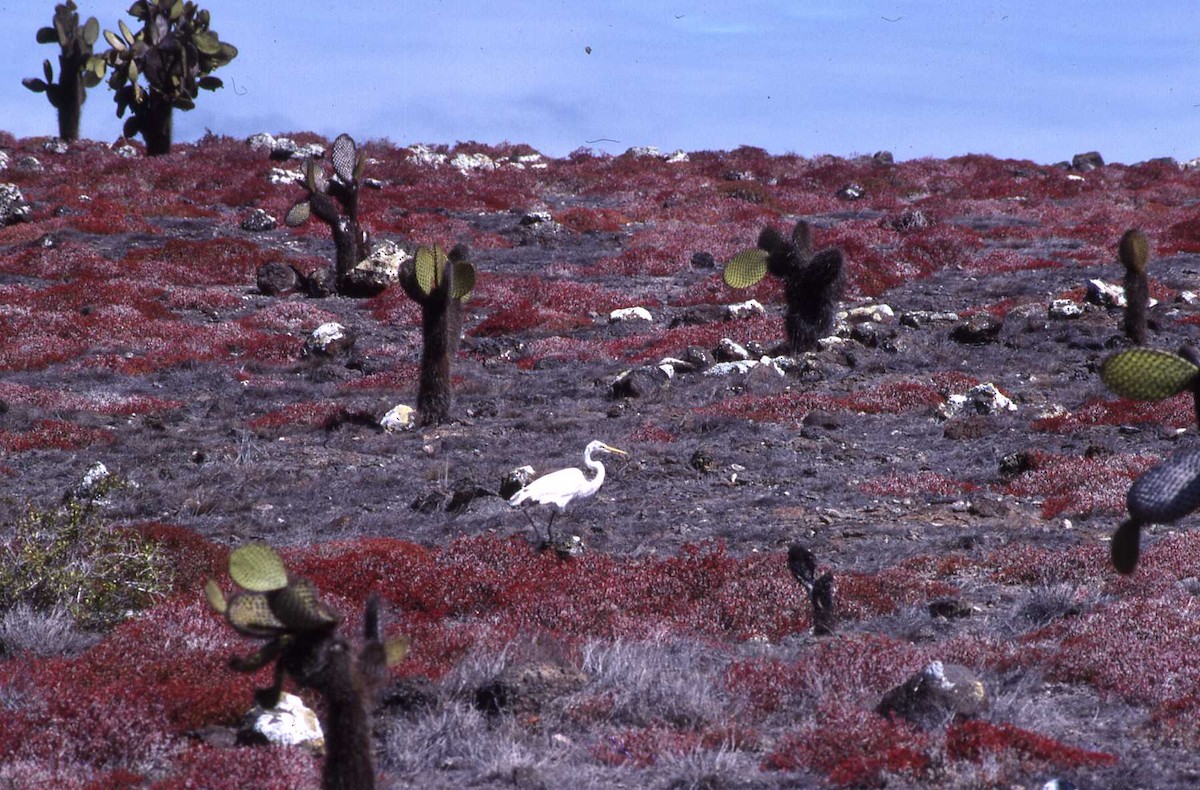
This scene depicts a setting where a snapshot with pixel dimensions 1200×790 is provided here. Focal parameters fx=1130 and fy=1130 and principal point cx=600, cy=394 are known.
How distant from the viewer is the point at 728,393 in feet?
52.4

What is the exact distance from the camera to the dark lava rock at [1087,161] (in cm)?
4472

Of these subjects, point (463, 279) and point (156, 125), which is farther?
point (156, 125)

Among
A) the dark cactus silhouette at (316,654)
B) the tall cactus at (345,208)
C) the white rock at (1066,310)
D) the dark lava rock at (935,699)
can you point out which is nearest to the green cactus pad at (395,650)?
the dark cactus silhouette at (316,654)

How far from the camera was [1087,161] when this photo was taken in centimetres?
4525

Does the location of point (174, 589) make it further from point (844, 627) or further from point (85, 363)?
point (85, 363)

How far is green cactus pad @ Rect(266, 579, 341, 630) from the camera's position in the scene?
4.12 metres

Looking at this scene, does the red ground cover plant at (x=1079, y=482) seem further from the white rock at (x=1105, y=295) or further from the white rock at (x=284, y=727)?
the white rock at (x=1105, y=295)

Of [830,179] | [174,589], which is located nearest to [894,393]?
[174,589]

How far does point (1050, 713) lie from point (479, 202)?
102ft

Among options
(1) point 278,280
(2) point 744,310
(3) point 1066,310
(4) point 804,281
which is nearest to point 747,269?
(4) point 804,281

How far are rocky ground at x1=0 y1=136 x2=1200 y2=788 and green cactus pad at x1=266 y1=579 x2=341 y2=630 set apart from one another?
1294mm

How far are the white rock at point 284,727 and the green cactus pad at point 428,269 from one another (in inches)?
362

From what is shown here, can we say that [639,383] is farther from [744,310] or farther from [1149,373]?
[1149,373]

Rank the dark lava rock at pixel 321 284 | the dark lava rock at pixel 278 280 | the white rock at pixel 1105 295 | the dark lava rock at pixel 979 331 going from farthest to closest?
the dark lava rock at pixel 278 280
the dark lava rock at pixel 321 284
the white rock at pixel 1105 295
the dark lava rock at pixel 979 331
